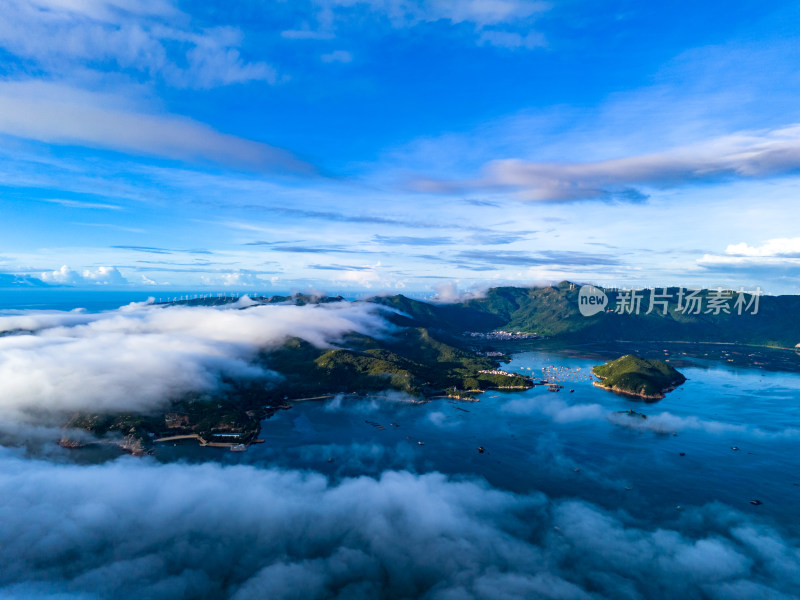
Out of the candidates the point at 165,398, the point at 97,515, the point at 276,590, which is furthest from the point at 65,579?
the point at 165,398

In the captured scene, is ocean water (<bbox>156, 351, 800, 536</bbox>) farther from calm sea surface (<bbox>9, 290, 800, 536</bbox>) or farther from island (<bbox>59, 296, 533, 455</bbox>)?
island (<bbox>59, 296, 533, 455</bbox>)

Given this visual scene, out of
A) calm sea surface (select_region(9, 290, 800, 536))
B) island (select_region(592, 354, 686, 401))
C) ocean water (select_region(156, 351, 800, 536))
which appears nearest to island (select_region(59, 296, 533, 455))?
calm sea surface (select_region(9, 290, 800, 536))

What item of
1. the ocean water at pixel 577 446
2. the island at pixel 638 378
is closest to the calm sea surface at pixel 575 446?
the ocean water at pixel 577 446

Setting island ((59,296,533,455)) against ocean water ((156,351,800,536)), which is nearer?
ocean water ((156,351,800,536))

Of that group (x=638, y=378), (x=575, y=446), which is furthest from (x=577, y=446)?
(x=638, y=378)

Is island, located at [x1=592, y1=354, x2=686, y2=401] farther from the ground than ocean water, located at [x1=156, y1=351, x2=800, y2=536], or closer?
farther from the ground

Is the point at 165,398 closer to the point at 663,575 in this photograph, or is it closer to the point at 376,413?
the point at 376,413
